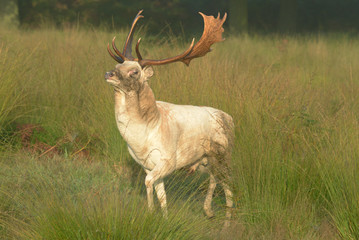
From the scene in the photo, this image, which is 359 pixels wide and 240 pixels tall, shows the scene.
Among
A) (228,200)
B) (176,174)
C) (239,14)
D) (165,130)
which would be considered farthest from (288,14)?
(165,130)

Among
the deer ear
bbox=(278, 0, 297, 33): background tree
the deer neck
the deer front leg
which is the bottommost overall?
bbox=(278, 0, 297, 33): background tree

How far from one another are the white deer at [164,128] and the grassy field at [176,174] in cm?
14

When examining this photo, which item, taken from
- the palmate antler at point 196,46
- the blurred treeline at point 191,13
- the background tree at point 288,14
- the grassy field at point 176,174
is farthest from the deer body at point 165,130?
the background tree at point 288,14

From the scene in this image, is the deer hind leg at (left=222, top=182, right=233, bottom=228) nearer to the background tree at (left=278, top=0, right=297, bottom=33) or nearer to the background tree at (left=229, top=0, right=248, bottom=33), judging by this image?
the background tree at (left=229, top=0, right=248, bottom=33)

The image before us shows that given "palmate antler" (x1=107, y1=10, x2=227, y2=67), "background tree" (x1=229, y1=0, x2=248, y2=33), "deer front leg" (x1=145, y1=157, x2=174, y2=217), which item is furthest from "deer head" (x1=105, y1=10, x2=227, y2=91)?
"background tree" (x1=229, y1=0, x2=248, y2=33)

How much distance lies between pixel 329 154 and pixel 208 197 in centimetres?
100

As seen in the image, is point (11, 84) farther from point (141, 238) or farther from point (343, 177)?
point (343, 177)

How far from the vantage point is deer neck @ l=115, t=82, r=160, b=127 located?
348 centimetres

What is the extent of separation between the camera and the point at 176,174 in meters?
4.54

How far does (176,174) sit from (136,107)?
3.95 ft

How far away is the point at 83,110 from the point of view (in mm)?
6695

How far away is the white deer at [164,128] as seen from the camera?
3490 mm

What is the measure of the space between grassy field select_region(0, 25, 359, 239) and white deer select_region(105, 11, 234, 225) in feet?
0.45

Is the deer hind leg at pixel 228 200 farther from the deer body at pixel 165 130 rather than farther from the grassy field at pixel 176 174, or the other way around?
the deer body at pixel 165 130
